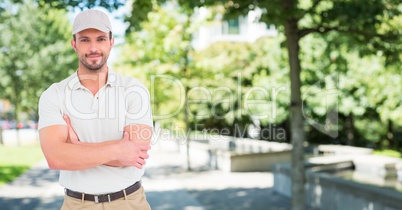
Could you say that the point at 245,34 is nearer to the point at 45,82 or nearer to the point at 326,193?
the point at 45,82

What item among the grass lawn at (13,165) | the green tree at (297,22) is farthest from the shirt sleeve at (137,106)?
the grass lawn at (13,165)

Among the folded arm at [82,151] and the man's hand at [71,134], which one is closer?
the folded arm at [82,151]

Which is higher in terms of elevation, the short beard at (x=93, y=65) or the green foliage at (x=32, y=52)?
the green foliage at (x=32, y=52)

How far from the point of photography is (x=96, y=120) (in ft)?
9.84

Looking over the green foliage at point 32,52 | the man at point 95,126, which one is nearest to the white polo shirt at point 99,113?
the man at point 95,126

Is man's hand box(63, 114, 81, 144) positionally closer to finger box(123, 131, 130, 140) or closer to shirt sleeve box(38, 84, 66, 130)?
shirt sleeve box(38, 84, 66, 130)

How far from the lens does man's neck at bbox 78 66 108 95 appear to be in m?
3.05

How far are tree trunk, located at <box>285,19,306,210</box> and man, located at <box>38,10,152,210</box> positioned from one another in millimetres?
5727

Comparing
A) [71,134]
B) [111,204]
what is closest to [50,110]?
[71,134]

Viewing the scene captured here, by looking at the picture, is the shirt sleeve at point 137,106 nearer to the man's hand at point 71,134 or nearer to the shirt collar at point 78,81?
the shirt collar at point 78,81

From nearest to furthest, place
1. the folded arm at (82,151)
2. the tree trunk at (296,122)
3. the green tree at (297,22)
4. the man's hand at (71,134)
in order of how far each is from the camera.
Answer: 1. the folded arm at (82,151)
2. the man's hand at (71,134)
3. the green tree at (297,22)
4. the tree trunk at (296,122)

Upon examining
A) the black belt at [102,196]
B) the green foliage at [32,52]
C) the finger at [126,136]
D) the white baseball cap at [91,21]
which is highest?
the green foliage at [32,52]

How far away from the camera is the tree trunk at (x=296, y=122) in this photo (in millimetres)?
8500

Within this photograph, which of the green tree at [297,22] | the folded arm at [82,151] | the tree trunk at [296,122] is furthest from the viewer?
the tree trunk at [296,122]
